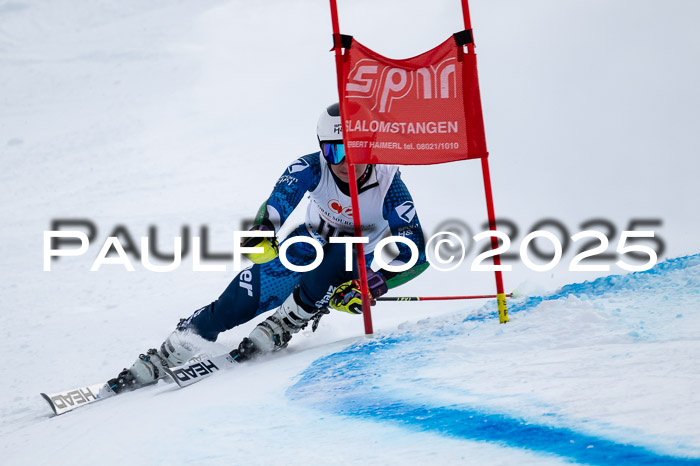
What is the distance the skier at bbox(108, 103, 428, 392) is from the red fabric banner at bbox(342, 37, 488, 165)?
38cm

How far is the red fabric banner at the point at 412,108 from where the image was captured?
12.6 ft

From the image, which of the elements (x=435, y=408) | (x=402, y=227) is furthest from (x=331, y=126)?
(x=435, y=408)

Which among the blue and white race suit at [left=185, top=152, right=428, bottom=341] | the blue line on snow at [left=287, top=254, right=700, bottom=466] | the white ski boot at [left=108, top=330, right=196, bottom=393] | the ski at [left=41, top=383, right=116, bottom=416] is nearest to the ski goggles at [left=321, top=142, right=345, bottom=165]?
the blue and white race suit at [left=185, top=152, right=428, bottom=341]

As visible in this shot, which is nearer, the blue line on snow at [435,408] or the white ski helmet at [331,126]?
the blue line on snow at [435,408]

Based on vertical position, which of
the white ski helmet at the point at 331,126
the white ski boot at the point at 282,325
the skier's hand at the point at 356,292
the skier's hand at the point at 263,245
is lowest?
the white ski boot at the point at 282,325

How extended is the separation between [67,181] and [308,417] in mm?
10383

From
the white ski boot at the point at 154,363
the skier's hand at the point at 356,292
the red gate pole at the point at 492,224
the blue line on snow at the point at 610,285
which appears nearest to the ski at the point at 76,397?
the white ski boot at the point at 154,363

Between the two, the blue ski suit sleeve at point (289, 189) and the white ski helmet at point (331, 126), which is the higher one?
the white ski helmet at point (331, 126)

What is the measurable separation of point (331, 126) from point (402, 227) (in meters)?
0.72

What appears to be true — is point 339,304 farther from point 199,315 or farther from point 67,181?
point 67,181

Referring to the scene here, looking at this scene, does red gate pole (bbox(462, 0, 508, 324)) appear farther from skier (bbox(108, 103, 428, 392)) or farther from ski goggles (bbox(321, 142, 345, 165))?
ski goggles (bbox(321, 142, 345, 165))

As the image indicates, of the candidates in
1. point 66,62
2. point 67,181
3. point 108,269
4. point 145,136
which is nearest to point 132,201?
point 67,181

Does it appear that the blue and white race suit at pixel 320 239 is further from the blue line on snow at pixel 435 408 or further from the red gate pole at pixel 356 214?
the blue line on snow at pixel 435 408

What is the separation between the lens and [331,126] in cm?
421
